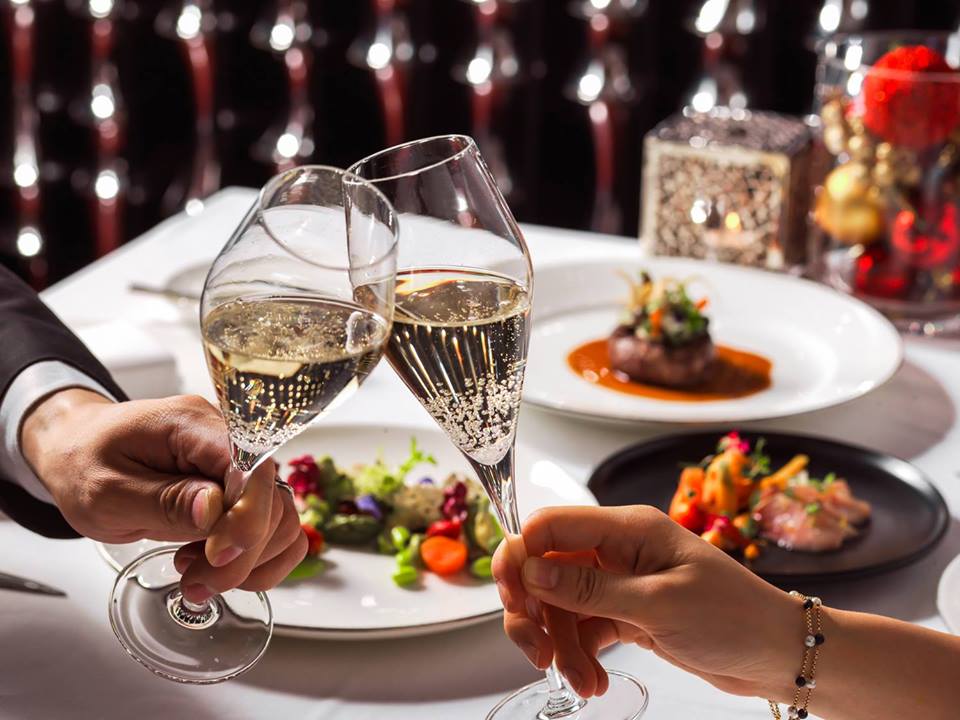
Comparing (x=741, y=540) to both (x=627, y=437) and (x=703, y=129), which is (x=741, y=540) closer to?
(x=627, y=437)

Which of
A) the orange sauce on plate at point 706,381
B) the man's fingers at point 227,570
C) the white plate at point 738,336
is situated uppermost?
the man's fingers at point 227,570

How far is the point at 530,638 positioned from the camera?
3.64ft

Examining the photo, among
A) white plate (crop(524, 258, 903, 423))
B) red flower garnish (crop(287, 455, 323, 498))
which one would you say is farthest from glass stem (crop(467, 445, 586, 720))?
white plate (crop(524, 258, 903, 423))

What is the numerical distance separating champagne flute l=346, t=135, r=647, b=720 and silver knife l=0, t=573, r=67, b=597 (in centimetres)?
59

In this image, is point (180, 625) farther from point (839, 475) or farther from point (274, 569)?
point (839, 475)

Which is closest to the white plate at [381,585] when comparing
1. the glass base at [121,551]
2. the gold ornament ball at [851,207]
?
the glass base at [121,551]

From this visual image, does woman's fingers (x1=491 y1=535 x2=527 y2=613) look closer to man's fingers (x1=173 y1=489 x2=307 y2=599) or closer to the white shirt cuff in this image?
man's fingers (x1=173 y1=489 x2=307 y2=599)

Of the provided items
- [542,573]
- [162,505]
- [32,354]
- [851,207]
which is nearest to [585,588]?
[542,573]

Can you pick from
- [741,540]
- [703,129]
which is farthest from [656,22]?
[741,540]

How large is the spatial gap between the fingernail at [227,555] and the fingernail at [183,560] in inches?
2.6

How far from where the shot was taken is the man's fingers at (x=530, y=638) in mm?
1106

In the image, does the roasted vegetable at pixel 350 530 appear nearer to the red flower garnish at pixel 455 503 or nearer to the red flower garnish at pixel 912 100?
the red flower garnish at pixel 455 503

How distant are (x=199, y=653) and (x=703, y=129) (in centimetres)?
170

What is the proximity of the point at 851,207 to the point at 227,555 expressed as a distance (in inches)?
59.2
